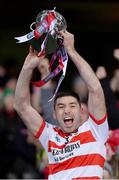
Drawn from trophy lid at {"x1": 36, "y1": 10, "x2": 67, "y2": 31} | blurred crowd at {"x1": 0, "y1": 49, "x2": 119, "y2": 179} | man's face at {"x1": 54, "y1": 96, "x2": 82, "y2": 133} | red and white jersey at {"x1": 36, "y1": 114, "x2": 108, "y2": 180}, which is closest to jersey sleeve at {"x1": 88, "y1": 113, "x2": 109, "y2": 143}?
red and white jersey at {"x1": 36, "y1": 114, "x2": 108, "y2": 180}

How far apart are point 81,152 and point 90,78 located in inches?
25.2

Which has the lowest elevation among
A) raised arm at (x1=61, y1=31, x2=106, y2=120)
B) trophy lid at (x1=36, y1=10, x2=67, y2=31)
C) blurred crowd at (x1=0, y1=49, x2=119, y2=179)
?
blurred crowd at (x1=0, y1=49, x2=119, y2=179)

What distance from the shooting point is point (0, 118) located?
11.2 meters

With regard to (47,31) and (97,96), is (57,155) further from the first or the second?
(47,31)

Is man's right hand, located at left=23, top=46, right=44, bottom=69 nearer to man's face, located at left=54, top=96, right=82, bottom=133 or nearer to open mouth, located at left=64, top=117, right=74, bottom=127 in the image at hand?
man's face, located at left=54, top=96, right=82, bottom=133

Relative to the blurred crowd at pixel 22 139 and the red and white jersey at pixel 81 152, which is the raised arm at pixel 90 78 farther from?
the blurred crowd at pixel 22 139

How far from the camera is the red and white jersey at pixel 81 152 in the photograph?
266 inches

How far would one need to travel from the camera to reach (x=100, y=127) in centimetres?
679

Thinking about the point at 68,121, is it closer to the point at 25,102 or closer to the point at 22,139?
the point at 25,102

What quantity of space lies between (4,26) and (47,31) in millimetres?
8508

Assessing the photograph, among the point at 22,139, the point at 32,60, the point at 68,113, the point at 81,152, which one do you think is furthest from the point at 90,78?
Result: the point at 22,139

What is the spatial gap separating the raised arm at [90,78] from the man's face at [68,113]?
24cm

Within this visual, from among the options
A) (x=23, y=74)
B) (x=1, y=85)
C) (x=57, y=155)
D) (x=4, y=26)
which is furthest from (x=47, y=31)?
(x=4, y=26)

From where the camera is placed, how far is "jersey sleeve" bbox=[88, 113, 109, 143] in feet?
22.2
